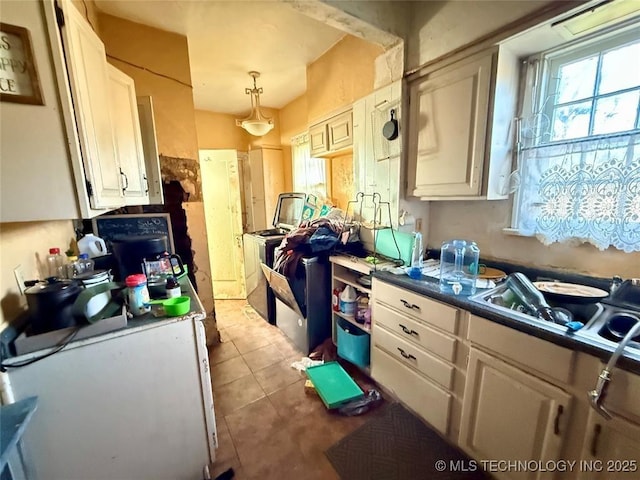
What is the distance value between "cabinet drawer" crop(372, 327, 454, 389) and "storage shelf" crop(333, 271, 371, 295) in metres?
0.27

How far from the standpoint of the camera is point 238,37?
80.4 inches

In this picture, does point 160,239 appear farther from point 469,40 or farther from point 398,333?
point 469,40

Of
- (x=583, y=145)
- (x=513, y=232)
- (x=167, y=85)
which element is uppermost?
(x=167, y=85)

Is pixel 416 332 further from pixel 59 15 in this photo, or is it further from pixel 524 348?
pixel 59 15

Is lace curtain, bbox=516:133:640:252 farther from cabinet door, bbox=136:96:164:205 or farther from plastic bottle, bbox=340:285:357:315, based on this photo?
cabinet door, bbox=136:96:164:205

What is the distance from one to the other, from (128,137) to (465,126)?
6.16 feet

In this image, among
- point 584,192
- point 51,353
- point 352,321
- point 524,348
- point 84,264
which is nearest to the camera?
point 51,353

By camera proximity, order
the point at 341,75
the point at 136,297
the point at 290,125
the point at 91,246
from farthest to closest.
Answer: the point at 290,125
the point at 341,75
the point at 91,246
the point at 136,297

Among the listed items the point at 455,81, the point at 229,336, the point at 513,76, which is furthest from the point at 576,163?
the point at 229,336

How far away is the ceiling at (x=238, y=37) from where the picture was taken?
1.72 m

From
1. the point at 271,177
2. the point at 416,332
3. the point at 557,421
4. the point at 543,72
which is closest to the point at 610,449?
the point at 557,421

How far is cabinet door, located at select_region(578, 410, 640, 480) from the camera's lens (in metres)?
0.82

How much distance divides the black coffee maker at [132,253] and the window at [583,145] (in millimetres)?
2062

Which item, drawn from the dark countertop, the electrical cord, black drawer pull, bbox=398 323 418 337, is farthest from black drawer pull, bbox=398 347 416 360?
the electrical cord
